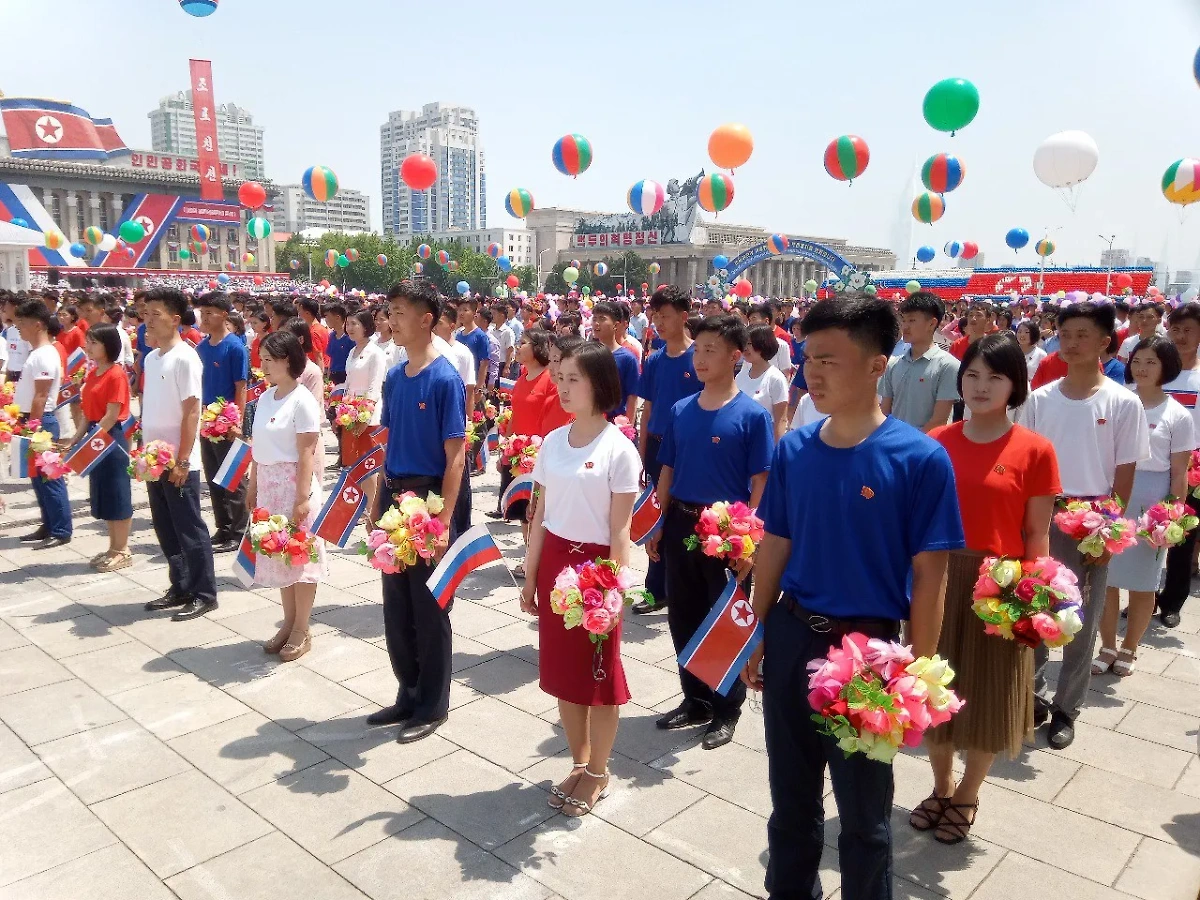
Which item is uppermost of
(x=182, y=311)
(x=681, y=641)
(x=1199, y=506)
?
(x=182, y=311)

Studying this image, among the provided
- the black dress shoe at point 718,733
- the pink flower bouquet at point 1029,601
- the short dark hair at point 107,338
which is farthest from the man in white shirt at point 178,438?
the pink flower bouquet at point 1029,601

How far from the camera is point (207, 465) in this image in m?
7.35

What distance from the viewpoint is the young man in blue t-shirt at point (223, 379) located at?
658cm

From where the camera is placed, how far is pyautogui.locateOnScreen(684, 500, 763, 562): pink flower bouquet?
354 centimetres

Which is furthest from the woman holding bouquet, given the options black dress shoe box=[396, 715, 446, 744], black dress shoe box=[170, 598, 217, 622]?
black dress shoe box=[396, 715, 446, 744]

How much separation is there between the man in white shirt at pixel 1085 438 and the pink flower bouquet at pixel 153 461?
16.1 feet

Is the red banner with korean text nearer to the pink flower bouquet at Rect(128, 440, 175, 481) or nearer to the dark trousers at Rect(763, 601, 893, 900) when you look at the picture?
the pink flower bouquet at Rect(128, 440, 175, 481)

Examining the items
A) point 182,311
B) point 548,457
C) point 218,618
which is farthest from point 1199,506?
point 182,311

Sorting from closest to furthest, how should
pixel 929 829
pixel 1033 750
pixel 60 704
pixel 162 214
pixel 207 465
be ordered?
pixel 929 829, pixel 1033 750, pixel 60 704, pixel 207 465, pixel 162 214

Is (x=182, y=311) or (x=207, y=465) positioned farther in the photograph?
(x=207, y=465)

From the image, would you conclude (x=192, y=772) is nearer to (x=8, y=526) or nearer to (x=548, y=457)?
(x=548, y=457)

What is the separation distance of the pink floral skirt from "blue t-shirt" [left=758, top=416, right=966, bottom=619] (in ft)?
10.5

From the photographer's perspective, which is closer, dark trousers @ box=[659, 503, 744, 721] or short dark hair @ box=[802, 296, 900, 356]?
short dark hair @ box=[802, 296, 900, 356]

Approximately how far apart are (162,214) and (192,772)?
7613 cm
